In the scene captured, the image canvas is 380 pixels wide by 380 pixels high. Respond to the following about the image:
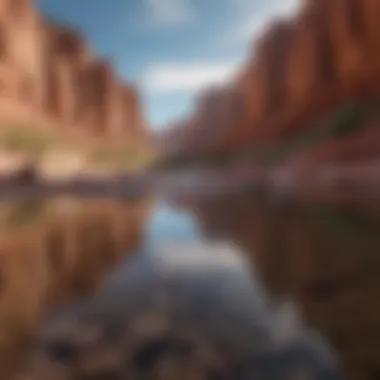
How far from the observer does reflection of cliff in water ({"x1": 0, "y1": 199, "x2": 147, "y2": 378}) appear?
261 cm

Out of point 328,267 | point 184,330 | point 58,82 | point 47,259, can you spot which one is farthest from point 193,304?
point 58,82

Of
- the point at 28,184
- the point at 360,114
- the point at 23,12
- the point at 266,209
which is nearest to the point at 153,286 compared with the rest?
the point at 266,209

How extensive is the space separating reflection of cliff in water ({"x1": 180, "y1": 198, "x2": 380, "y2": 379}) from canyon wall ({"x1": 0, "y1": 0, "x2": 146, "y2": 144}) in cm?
2443

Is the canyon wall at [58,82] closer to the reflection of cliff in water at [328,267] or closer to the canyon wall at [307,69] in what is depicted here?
the canyon wall at [307,69]

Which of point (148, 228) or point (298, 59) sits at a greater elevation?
point (298, 59)

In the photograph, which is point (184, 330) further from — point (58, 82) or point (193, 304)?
point (58, 82)

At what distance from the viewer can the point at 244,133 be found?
4153cm

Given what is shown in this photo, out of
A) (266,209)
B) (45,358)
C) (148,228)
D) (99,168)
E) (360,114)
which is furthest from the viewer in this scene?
(99,168)

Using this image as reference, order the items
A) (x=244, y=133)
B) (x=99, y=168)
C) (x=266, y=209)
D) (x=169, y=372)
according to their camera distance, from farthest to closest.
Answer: (x=244, y=133) < (x=99, y=168) < (x=266, y=209) < (x=169, y=372)

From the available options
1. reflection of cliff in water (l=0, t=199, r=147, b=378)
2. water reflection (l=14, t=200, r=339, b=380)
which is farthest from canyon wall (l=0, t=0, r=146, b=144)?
water reflection (l=14, t=200, r=339, b=380)

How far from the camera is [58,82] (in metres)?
38.9

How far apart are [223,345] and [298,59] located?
3589 centimetres

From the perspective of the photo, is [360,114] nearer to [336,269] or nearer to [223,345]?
[336,269]

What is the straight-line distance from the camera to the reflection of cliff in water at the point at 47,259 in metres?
2.61
